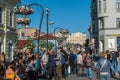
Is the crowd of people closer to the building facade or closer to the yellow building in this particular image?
the yellow building

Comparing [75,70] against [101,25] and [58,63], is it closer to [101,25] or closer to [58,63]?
[58,63]

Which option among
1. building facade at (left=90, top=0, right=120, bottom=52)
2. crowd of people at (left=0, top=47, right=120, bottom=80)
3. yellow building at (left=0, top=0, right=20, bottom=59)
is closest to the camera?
crowd of people at (left=0, top=47, right=120, bottom=80)

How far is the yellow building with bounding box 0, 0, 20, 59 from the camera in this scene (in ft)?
111

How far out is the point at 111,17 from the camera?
57219mm

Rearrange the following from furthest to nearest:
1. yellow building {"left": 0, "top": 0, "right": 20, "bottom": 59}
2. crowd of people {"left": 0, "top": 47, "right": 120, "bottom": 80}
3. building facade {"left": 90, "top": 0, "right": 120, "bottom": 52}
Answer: building facade {"left": 90, "top": 0, "right": 120, "bottom": 52} < yellow building {"left": 0, "top": 0, "right": 20, "bottom": 59} < crowd of people {"left": 0, "top": 47, "right": 120, "bottom": 80}

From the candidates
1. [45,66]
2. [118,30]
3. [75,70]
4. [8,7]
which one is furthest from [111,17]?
[45,66]

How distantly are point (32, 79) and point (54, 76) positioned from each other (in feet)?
10.7

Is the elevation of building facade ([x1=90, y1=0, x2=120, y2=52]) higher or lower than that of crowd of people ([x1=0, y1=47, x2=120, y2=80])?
higher

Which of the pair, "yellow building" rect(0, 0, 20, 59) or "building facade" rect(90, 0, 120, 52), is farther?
"building facade" rect(90, 0, 120, 52)

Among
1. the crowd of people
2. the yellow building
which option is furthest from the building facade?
the crowd of people

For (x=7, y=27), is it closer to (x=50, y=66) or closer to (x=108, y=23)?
(x=50, y=66)

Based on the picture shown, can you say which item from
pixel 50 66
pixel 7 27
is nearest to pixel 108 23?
pixel 7 27

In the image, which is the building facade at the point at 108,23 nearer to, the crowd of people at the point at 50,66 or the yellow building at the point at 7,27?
the yellow building at the point at 7,27

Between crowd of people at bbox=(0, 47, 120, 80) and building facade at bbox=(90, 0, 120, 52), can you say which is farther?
building facade at bbox=(90, 0, 120, 52)
